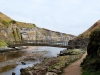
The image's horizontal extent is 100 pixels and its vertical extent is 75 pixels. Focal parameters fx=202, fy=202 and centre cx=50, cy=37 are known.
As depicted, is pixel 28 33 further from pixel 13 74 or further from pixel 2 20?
pixel 13 74

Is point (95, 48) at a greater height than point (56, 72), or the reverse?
point (95, 48)

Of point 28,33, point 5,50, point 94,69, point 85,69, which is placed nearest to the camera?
point 94,69

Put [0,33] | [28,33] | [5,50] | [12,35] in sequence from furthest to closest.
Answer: [28,33] < [12,35] < [0,33] < [5,50]

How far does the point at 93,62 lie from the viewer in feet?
89.9

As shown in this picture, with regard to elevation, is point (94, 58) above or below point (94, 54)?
below

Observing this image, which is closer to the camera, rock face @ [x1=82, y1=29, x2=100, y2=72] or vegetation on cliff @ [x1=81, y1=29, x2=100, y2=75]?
vegetation on cliff @ [x1=81, y1=29, x2=100, y2=75]

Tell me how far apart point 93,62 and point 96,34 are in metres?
4.44

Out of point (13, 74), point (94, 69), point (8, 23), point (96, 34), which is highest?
point (8, 23)

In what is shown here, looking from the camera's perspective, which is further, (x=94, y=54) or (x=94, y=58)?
(x=94, y=54)

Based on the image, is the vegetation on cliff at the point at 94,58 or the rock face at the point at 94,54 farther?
the rock face at the point at 94,54

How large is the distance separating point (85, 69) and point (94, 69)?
7.29ft

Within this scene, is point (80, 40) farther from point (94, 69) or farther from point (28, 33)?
point (28, 33)

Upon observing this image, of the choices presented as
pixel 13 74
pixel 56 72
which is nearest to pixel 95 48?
pixel 56 72

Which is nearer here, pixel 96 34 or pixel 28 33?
pixel 96 34
